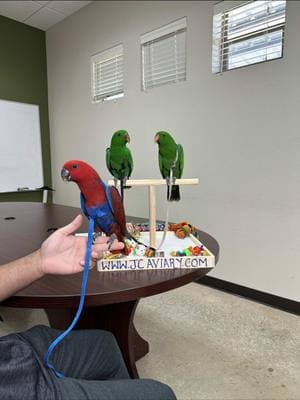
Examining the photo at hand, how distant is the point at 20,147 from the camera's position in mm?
3412

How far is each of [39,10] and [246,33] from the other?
7.82 feet

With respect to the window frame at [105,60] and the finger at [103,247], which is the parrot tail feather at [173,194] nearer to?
the finger at [103,247]

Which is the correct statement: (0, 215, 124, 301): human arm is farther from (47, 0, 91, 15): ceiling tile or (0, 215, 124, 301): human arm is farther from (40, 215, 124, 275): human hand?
(47, 0, 91, 15): ceiling tile

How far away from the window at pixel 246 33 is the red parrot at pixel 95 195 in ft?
5.72

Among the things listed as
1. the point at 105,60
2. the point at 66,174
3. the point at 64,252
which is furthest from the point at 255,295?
the point at 105,60

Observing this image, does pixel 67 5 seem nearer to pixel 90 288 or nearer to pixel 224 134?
pixel 224 134

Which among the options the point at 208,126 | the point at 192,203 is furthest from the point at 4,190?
the point at 208,126

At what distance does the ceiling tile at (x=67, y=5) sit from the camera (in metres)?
2.98

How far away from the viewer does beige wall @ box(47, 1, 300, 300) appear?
6.19 feet

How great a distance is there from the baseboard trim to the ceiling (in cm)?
313

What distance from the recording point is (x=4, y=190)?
3324 millimetres

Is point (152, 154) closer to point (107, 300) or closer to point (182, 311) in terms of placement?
point (182, 311)

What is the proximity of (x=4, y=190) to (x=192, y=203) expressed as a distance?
2295 mm

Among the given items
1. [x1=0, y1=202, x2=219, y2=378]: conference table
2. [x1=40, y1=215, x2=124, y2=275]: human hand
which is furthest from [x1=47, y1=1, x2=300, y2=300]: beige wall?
[x1=40, y1=215, x2=124, y2=275]: human hand
